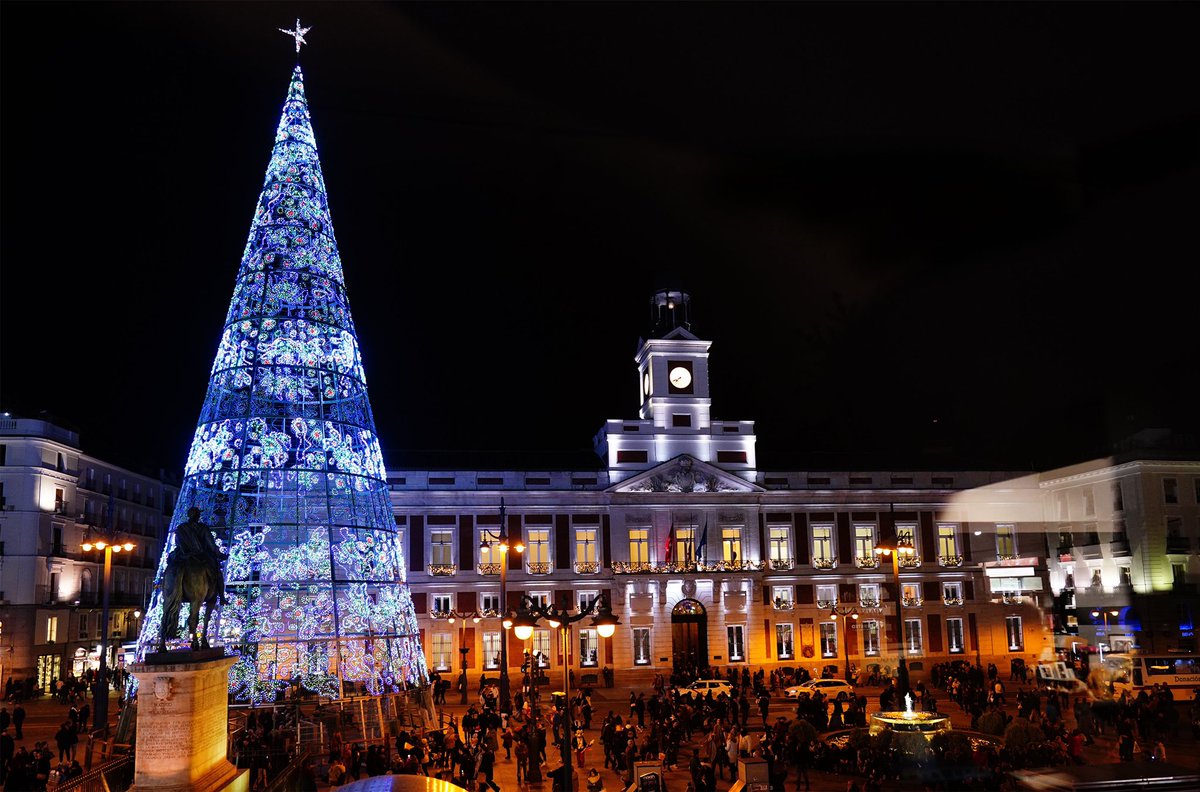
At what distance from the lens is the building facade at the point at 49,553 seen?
155 ft

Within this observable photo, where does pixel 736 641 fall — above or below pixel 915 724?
above

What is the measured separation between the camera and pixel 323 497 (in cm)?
2678

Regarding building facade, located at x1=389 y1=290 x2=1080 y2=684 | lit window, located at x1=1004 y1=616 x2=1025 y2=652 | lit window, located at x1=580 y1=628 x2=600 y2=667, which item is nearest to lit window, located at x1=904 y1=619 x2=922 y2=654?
building facade, located at x1=389 y1=290 x2=1080 y2=684

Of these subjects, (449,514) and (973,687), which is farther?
(449,514)

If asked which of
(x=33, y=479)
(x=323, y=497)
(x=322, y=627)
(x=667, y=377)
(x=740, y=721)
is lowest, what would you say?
(x=740, y=721)

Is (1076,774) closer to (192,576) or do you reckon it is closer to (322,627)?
(192,576)

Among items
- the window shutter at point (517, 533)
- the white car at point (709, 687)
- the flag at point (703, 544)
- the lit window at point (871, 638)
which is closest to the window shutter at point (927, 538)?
the lit window at point (871, 638)

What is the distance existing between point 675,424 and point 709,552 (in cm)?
714

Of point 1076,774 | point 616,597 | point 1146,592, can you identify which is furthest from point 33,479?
point 1146,592

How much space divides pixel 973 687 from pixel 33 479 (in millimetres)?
42176

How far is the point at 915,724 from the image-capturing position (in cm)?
2381

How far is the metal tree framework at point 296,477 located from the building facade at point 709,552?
82.0 ft

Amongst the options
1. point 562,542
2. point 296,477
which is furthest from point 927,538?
point 296,477

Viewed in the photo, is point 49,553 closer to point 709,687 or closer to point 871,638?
point 709,687
